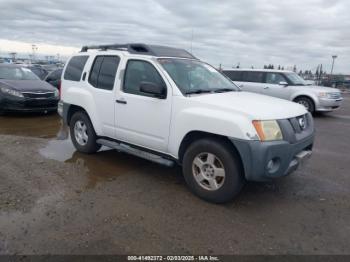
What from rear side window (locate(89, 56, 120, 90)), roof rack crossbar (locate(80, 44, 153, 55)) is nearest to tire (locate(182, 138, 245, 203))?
roof rack crossbar (locate(80, 44, 153, 55))

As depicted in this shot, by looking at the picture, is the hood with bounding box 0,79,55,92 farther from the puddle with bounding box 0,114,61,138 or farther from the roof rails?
the roof rails

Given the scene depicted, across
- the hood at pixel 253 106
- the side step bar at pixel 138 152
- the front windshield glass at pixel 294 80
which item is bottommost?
the side step bar at pixel 138 152

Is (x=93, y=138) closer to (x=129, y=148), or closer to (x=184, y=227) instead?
(x=129, y=148)

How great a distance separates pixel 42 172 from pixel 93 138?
1.09m

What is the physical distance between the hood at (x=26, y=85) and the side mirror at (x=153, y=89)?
660cm

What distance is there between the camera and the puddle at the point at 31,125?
7.52m

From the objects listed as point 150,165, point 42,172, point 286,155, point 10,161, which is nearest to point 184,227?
point 286,155

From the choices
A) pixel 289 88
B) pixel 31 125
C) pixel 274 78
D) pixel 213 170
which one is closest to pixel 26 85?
pixel 31 125

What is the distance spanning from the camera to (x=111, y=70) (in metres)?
5.16

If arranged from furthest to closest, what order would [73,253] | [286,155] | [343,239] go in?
[286,155]
[343,239]
[73,253]

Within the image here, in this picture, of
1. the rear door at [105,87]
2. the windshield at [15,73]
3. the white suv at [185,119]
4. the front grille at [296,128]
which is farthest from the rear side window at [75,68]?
the windshield at [15,73]

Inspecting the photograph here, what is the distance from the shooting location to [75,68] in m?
5.91

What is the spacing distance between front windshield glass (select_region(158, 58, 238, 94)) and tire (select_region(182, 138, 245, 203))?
2.85 feet

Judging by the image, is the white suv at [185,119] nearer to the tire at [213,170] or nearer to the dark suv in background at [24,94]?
the tire at [213,170]
